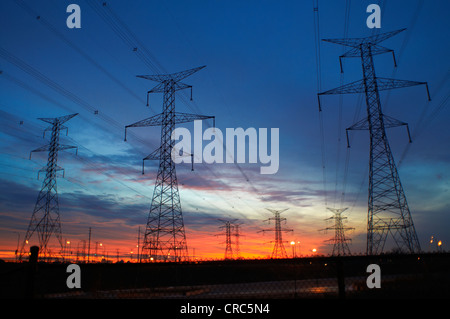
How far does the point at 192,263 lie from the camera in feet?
26.8

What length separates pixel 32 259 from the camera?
7.40 metres

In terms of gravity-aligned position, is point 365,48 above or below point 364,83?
above

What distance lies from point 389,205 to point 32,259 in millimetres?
35917

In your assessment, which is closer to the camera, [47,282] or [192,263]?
[192,263]
